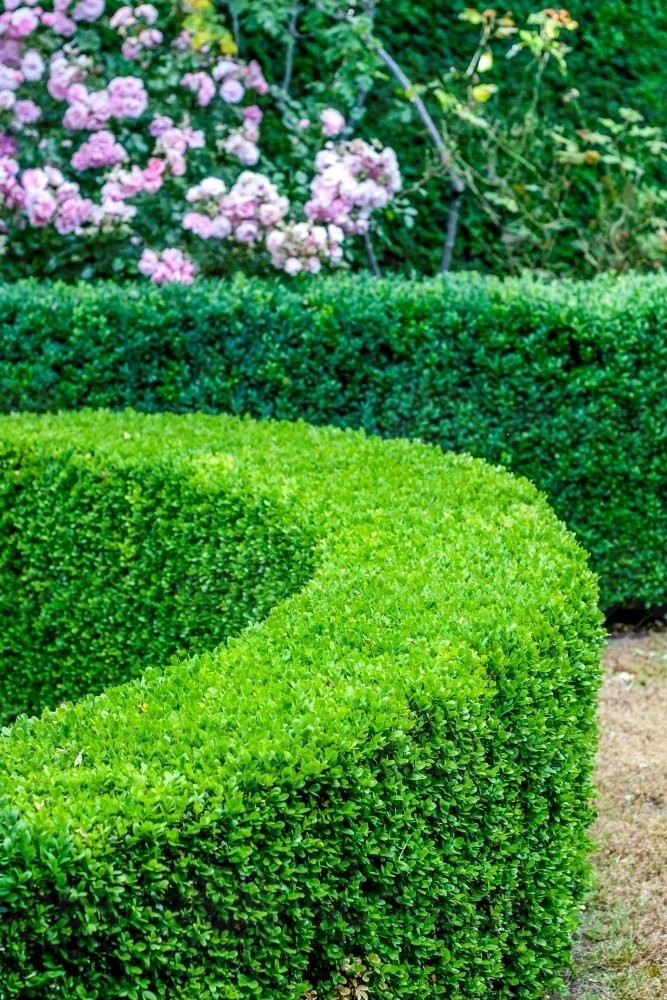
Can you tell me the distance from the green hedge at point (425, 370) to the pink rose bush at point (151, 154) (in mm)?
696

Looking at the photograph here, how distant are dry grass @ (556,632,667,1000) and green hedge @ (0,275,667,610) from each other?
0.85m

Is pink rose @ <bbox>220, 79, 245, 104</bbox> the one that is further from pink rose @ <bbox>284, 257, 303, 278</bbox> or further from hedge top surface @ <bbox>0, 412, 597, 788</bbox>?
hedge top surface @ <bbox>0, 412, 597, 788</bbox>

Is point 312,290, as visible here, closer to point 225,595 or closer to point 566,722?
point 225,595

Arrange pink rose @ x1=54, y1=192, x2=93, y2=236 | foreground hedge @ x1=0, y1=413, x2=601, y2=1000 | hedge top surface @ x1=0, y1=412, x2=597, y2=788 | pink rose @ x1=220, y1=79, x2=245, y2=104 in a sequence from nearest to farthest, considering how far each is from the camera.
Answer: foreground hedge @ x1=0, y1=413, x2=601, y2=1000
hedge top surface @ x1=0, y1=412, x2=597, y2=788
pink rose @ x1=54, y1=192, x2=93, y2=236
pink rose @ x1=220, y1=79, x2=245, y2=104

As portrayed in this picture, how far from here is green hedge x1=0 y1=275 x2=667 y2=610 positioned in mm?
5426

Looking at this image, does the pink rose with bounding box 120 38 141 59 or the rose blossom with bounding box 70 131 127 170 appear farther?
the pink rose with bounding box 120 38 141 59

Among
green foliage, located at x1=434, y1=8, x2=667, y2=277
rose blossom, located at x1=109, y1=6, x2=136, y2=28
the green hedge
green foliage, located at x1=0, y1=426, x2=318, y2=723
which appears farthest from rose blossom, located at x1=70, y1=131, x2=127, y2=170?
green foliage, located at x1=0, y1=426, x2=318, y2=723

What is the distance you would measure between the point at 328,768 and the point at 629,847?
2.02m

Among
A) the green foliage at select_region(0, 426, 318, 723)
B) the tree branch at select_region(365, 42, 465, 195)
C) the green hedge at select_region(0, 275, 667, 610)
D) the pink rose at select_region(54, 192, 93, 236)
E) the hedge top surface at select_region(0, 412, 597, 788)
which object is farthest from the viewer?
the tree branch at select_region(365, 42, 465, 195)

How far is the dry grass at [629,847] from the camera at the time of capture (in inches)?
125

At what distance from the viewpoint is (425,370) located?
546cm

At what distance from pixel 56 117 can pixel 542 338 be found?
3247 mm

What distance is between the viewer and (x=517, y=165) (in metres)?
8.00

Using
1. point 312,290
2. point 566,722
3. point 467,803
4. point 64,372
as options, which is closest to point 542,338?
point 312,290
